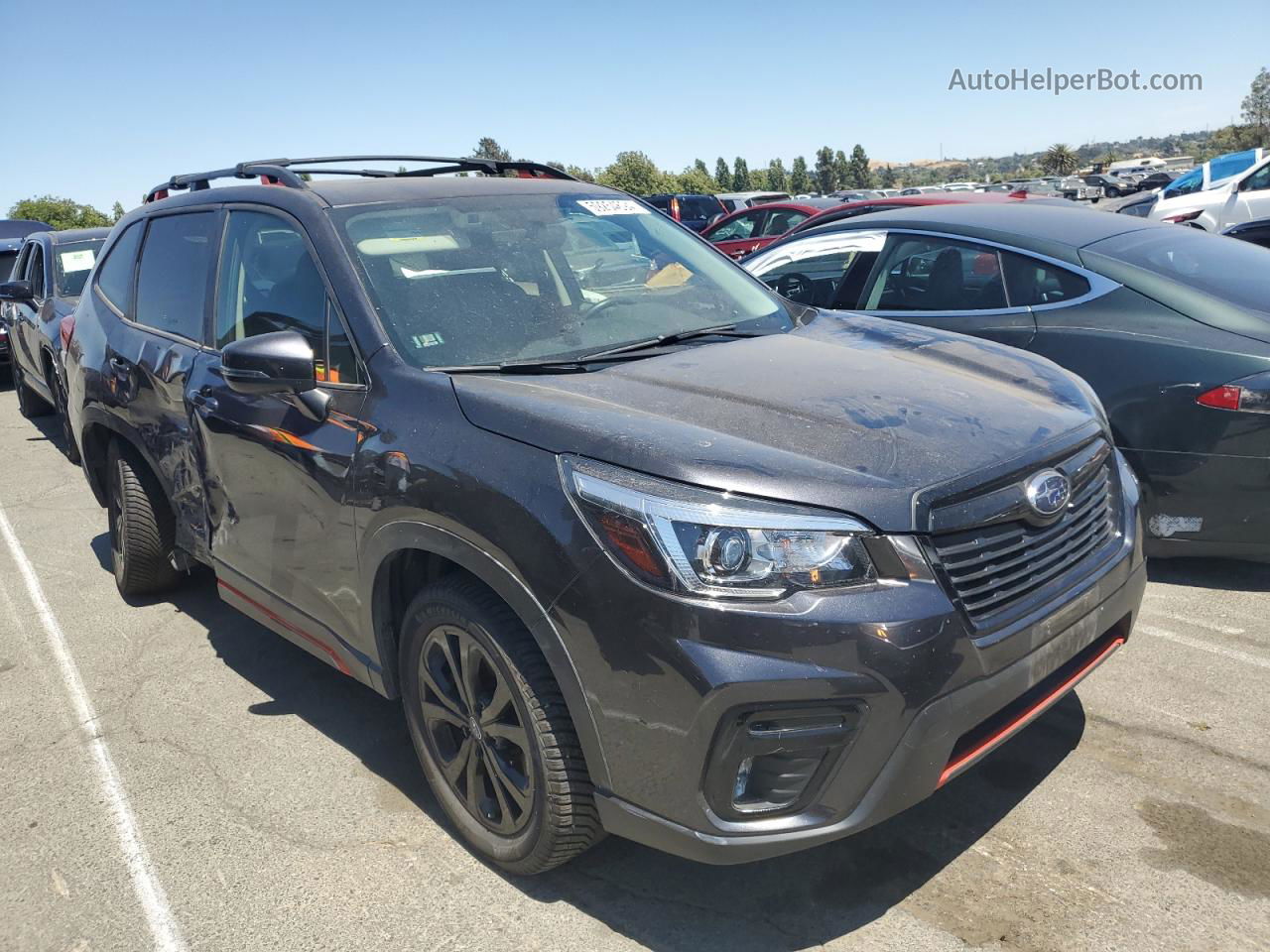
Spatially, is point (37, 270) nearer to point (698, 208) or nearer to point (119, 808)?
point (119, 808)

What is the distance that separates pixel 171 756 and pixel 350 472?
1.46 m

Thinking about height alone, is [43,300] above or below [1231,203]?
above

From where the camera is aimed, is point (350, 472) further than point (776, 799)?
Yes

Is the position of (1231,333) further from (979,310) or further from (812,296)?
(812,296)

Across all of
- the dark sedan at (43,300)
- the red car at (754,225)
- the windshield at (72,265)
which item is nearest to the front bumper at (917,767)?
the dark sedan at (43,300)

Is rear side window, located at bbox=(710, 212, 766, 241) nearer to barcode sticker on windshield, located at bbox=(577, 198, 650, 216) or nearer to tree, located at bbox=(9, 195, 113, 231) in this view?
barcode sticker on windshield, located at bbox=(577, 198, 650, 216)

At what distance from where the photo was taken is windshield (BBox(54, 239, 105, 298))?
9.32m

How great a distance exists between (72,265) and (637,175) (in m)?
59.1

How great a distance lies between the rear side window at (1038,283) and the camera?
4605 mm

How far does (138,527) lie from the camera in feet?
15.5

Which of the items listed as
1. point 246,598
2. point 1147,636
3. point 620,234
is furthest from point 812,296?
point 246,598

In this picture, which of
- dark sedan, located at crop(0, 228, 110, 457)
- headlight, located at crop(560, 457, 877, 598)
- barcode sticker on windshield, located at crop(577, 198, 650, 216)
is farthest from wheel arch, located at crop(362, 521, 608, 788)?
dark sedan, located at crop(0, 228, 110, 457)

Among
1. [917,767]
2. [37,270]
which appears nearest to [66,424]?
[37,270]

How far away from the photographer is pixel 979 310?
4.90 metres
